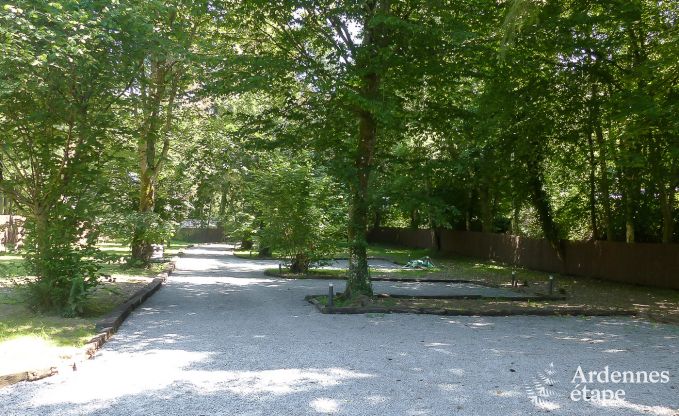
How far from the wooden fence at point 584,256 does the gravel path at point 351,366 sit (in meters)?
7.98

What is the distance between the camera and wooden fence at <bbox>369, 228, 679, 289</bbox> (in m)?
18.3

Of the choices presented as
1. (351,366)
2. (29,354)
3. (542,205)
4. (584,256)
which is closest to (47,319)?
(29,354)

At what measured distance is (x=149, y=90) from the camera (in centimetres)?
1748

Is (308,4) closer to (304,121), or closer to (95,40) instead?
(304,121)

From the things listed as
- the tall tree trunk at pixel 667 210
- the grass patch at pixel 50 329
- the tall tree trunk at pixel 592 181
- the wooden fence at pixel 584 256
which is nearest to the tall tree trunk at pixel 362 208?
the grass patch at pixel 50 329

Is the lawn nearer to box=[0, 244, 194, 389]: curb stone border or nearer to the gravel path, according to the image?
box=[0, 244, 194, 389]: curb stone border

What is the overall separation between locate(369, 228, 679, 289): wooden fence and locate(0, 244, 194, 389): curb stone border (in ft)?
50.3

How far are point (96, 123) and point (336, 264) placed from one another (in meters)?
17.4

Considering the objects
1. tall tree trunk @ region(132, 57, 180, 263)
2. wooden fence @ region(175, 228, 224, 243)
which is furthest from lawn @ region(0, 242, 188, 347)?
wooden fence @ region(175, 228, 224, 243)

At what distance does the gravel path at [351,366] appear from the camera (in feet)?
18.2

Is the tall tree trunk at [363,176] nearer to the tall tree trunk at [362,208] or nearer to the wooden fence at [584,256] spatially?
the tall tree trunk at [362,208]

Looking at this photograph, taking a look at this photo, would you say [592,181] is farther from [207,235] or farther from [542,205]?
[207,235]

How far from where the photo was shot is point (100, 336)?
8.35 metres

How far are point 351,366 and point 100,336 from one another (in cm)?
379
